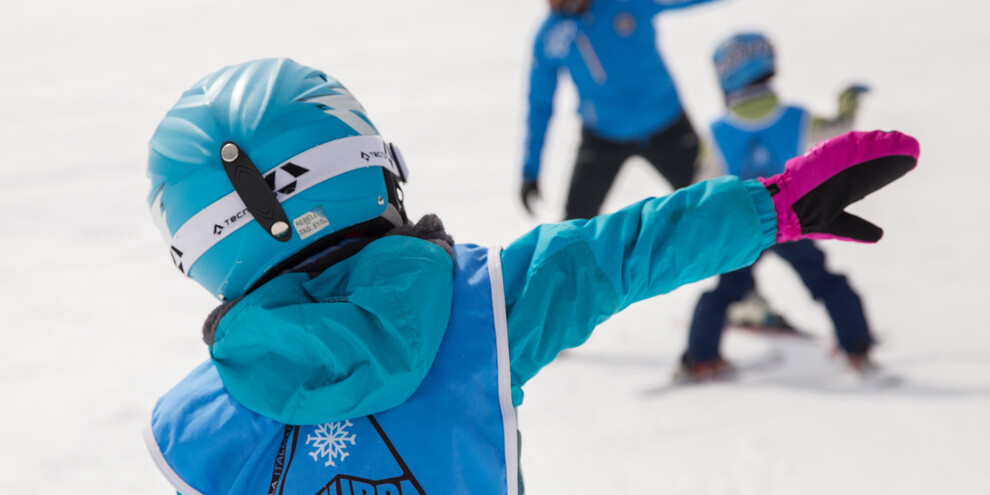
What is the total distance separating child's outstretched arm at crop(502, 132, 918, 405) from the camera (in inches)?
52.7

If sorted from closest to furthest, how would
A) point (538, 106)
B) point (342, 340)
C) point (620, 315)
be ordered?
point (342, 340)
point (538, 106)
point (620, 315)

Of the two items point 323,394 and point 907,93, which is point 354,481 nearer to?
point 323,394

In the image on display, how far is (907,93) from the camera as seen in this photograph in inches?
301

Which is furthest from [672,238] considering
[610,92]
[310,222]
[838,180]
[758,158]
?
[610,92]

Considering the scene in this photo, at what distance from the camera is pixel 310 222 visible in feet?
4.79

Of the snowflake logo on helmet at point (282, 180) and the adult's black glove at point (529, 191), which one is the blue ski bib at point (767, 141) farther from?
A: the snowflake logo on helmet at point (282, 180)

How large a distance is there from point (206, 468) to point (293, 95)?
67 cm

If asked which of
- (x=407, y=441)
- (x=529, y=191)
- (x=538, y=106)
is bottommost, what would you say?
(x=529, y=191)

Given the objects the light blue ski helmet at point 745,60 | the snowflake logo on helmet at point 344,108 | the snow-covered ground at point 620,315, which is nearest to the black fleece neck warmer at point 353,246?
the snowflake logo on helmet at point 344,108

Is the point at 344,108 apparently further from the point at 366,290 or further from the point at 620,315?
the point at 620,315

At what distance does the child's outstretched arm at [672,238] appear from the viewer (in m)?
1.34

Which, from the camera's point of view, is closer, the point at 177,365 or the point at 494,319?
the point at 494,319

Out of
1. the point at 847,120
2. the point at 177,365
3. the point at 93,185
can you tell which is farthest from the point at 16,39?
the point at 847,120

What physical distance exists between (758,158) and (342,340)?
8.66ft
